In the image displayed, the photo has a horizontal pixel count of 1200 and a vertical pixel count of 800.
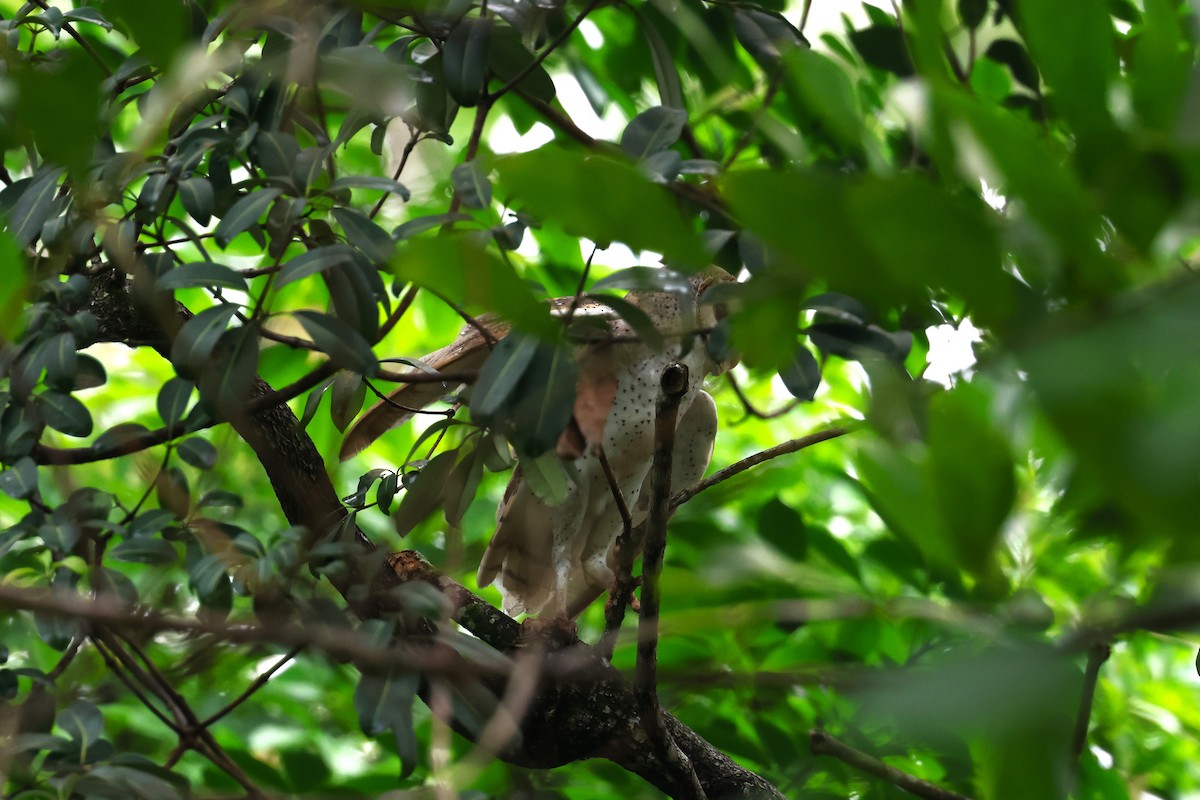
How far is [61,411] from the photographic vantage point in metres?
1.04

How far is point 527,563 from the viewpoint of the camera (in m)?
1.69

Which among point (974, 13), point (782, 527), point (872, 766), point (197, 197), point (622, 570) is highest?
point (197, 197)

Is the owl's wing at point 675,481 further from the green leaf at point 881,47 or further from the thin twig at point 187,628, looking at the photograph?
the thin twig at point 187,628

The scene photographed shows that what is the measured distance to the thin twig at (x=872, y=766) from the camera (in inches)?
35.3

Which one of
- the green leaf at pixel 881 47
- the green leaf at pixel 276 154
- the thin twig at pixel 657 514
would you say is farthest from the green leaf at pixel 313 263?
the green leaf at pixel 881 47

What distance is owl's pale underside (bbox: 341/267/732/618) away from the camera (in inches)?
55.1

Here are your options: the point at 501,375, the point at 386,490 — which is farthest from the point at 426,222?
the point at 386,490

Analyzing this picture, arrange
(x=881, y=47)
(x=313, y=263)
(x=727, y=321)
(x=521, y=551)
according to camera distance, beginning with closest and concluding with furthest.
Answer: (x=727, y=321), (x=313, y=263), (x=521, y=551), (x=881, y=47)

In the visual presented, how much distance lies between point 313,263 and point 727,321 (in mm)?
424

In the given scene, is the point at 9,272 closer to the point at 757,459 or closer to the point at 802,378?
the point at 802,378

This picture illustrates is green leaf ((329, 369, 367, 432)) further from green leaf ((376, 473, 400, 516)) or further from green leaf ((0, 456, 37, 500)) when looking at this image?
green leaf ((0, 456, 37, 500))

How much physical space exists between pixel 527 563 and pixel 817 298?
926 mm

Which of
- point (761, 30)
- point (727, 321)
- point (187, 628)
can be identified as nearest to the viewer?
point (187, 628)

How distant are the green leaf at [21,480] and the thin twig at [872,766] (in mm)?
845
